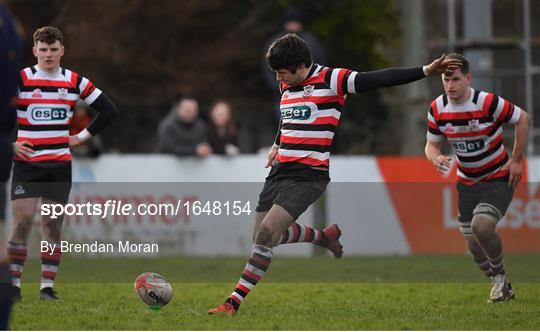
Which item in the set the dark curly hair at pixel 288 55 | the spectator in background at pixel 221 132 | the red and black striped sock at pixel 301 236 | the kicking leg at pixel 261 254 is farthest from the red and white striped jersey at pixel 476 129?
the spectator in background at pixel 221 132

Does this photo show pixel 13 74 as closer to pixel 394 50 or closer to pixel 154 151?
pixel 154 151

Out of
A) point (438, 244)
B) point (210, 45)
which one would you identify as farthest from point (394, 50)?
point (438, 244)

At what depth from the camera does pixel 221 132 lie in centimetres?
1875

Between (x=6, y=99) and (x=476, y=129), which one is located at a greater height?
(x=6, y=99)

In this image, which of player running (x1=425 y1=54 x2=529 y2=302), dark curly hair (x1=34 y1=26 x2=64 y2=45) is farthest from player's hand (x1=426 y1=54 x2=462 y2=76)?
dark curly hair (x1=34 y1=26 x2=64 y2=45)

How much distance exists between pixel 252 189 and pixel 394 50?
16.3 meters

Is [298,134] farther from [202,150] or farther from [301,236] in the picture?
[202,150]

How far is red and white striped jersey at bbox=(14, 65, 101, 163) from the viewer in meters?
11.1

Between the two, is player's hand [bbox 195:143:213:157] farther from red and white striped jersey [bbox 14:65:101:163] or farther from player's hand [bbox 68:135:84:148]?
red and white striped jersey [bbox 14:65:101:163]

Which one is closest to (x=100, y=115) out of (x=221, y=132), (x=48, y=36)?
(x=48, y=36)

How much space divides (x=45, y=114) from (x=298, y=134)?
2.53 m

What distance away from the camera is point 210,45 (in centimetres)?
2853
